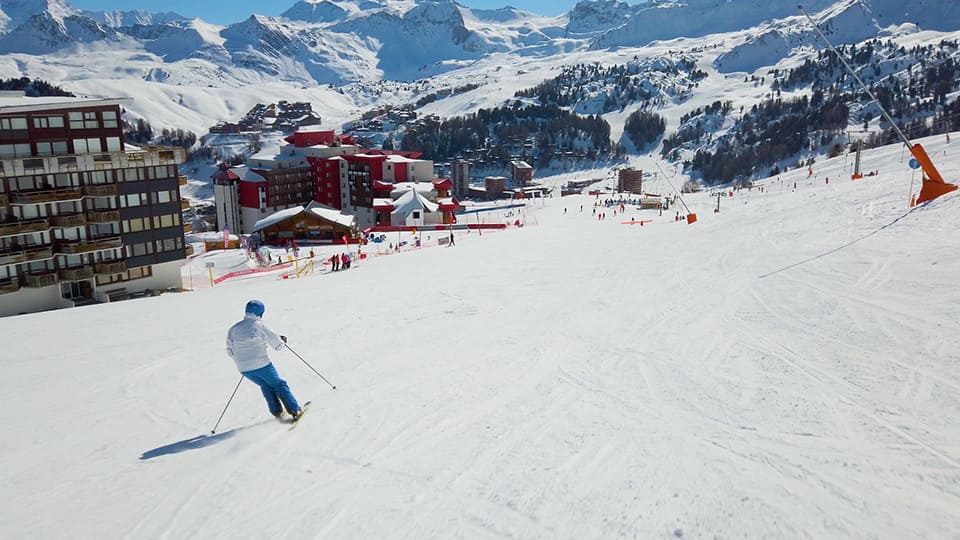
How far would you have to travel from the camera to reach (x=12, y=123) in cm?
2670

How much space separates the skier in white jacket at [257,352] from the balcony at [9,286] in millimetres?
25274

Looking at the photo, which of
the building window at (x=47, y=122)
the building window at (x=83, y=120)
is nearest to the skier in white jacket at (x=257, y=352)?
the building window at (x=47, y=122)

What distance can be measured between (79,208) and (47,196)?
1.83 meters

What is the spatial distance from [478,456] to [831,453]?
3.26 metres

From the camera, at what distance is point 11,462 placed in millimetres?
6090

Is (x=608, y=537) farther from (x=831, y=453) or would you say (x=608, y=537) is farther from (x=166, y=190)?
Answer: (x=166, y=190)

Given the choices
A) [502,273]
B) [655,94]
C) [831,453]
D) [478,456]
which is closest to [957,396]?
[831,453]

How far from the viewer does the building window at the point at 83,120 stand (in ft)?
93.7

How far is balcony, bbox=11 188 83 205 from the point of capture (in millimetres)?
25891

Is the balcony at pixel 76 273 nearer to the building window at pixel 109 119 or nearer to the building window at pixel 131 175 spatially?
the building window at pixel 131 175

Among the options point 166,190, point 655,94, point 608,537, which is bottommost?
point 608,537

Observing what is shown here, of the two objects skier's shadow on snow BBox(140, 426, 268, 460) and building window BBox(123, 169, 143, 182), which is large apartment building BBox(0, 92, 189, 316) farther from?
skier's shadow on snow BBox(140, 426, 268, 460)

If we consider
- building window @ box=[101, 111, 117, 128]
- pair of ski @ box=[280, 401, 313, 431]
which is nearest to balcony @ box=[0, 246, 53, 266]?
building window @ box=[101, 111, 117, 128]

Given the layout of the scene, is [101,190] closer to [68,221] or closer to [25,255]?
[68,221]
